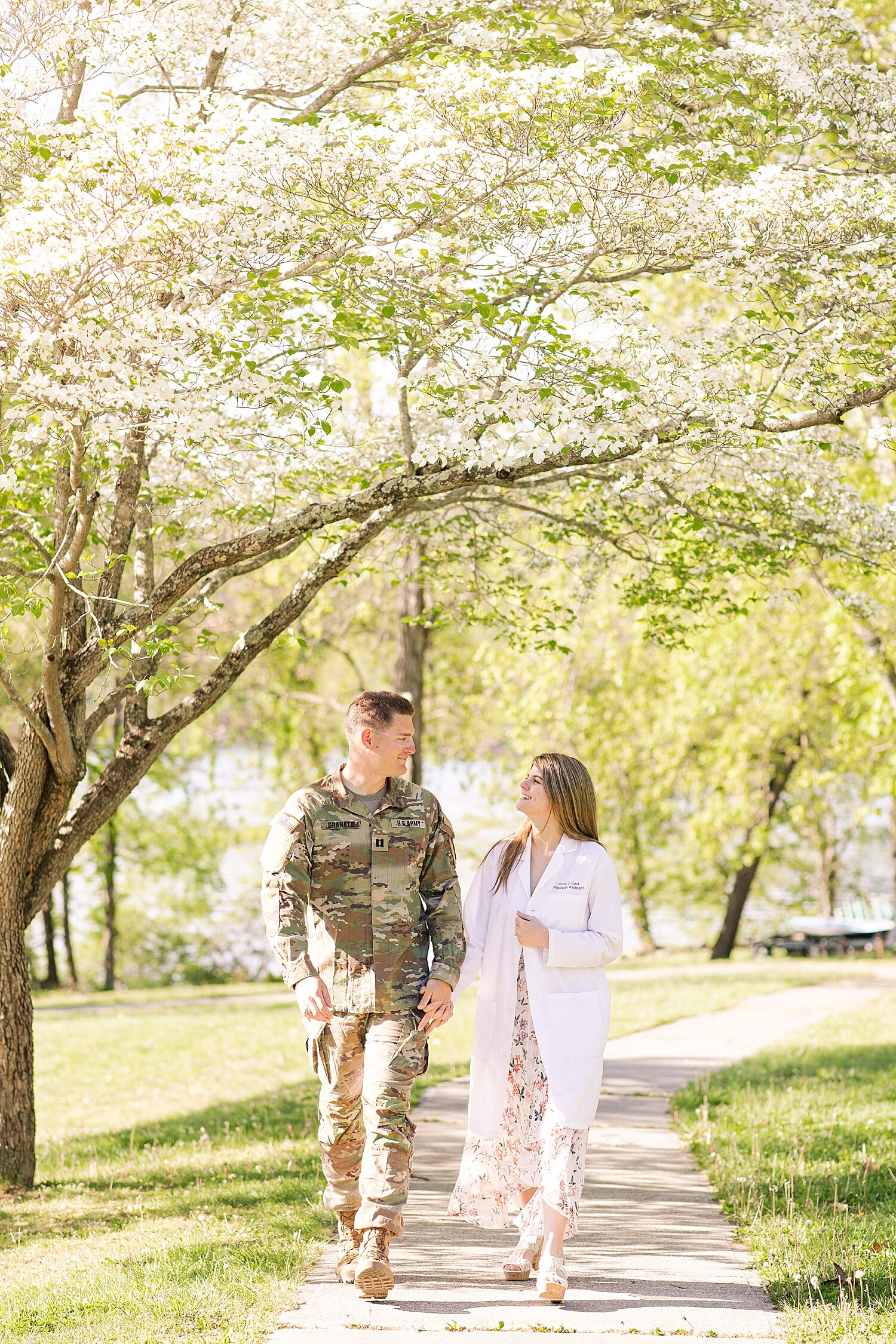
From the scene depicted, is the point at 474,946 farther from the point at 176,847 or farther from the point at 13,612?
the point at 176,847

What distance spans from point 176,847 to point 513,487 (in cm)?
2318

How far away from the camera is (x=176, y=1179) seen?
7195 mm

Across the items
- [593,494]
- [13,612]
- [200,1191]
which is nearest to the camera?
[13,612]

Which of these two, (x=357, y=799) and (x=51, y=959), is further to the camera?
(x=51, y=959)

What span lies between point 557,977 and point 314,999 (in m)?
0.92

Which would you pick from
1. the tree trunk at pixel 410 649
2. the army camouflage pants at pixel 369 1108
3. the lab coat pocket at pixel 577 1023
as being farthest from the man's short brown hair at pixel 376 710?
the tree trunk at pixel 410 649

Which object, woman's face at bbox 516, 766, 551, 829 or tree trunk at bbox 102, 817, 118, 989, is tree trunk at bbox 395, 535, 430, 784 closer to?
woman's face at bbox 516, 766, 551, 829

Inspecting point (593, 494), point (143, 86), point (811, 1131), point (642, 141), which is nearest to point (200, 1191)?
point (811, 1131)

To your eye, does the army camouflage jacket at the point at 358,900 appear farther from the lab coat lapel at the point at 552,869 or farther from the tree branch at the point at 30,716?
the tree branch at the point at 30,716

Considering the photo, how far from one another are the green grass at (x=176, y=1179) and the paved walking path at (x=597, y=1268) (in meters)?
0.38

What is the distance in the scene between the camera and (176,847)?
1155 inches

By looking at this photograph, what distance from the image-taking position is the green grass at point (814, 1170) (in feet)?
15.2

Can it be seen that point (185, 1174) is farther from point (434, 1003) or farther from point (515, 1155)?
point (434, 1003)

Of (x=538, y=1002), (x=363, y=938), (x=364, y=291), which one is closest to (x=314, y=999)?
(x=363, y=938)
